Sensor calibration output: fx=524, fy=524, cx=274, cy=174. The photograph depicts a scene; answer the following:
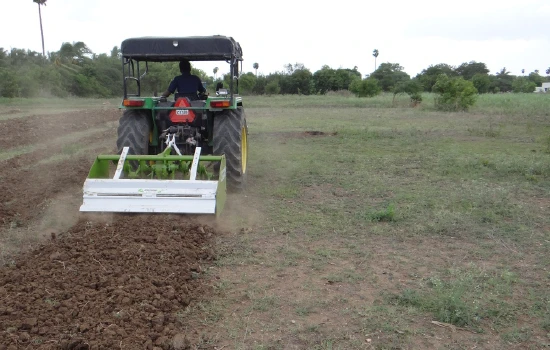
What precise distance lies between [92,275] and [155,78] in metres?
10.1

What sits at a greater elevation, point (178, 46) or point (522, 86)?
point (178, 46)

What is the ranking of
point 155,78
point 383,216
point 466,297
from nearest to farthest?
point 466,297 → point 383,216 → point 155,78

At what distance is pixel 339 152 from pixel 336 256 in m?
6.96

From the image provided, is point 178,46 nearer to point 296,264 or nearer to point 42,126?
point 296,264

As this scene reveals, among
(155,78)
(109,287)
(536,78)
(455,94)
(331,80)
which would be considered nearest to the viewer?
(109,287)

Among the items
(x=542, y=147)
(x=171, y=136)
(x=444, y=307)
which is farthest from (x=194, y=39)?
(x=542, y=147)

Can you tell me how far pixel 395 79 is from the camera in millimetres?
57781

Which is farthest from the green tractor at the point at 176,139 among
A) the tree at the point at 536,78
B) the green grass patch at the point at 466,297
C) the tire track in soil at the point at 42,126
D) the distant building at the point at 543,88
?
the tree at the point at 536,78

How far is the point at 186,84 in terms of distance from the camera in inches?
326

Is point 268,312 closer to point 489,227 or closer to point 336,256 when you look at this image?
point 336,256

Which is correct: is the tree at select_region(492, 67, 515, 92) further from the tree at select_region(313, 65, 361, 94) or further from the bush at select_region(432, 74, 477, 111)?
the bush at select_region(432, 74, 477, 111)

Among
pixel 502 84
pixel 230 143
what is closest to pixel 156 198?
pixel 230 143

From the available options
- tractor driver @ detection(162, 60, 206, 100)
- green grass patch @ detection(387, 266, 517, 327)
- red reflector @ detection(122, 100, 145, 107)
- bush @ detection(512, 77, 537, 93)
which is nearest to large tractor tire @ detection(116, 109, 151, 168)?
red reflector @ detection(122, 100, 145, 107)

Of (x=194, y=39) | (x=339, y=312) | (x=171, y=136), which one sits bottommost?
(x=339, y=312)
